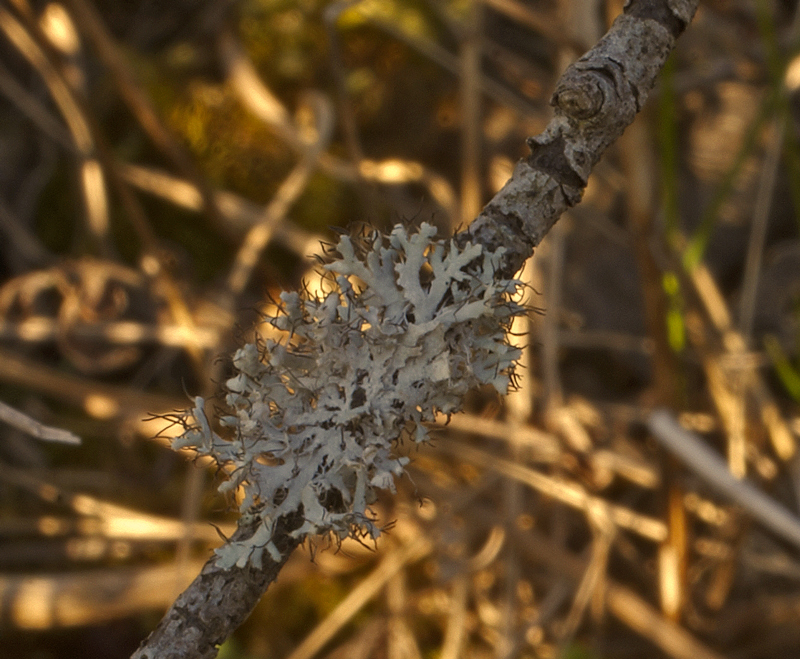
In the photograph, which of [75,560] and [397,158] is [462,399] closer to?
[75,560]

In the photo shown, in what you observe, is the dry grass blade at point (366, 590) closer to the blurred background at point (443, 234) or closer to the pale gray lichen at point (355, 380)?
the blurred background at point (443, 234)

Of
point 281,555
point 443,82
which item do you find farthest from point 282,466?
point 443,82

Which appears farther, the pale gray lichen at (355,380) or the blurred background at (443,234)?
the blurred background at (443,234)

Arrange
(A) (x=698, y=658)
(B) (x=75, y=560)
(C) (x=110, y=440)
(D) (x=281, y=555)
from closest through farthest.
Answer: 1. (D) (x=281, y=555)
2. (A) (x=698, y=658)
3. (B) (x=75, y=560)
4. (C) (x=110, y=440)

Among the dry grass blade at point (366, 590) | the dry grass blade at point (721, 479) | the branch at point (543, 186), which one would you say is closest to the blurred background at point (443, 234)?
the dry grass blade at point (366, 590)

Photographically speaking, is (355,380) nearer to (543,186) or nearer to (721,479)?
(543,186)
